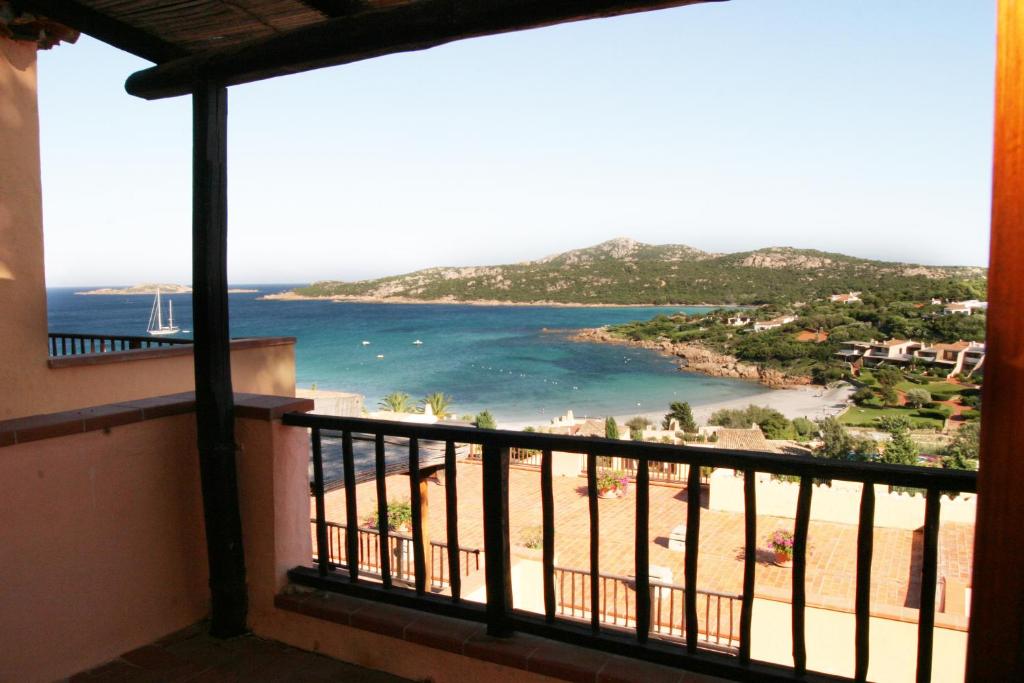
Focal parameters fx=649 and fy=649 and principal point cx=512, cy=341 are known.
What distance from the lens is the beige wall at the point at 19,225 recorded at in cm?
467

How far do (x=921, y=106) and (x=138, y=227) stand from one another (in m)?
76.8

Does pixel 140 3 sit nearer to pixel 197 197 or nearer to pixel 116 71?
pixel 197 197

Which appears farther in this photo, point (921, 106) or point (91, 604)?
point (921, 106)

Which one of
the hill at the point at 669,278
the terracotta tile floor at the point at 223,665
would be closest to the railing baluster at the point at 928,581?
the terracotta tile floor at the point at 223,665

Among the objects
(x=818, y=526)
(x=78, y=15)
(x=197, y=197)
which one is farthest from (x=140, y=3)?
(x=818, y=526)

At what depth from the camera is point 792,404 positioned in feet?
129

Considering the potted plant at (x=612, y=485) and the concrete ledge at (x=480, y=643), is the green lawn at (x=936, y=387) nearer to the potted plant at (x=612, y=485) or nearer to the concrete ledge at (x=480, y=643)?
the potted plant at (x=612, y=485)

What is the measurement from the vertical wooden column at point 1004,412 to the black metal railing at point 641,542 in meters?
0.20

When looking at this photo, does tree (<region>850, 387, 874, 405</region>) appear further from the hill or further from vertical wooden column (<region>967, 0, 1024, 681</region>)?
vertical wooden column (<region>967, 0, 1024, 681</region>)

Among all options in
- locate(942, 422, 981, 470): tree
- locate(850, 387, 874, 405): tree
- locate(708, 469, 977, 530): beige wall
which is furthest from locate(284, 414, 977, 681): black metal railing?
locate(850, 387, 874, 405): tree

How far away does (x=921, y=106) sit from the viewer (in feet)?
186

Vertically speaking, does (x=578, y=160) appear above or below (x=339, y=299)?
above

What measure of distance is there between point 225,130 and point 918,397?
128 ft

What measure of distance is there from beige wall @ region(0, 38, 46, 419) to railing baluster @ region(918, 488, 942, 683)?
5.64m
